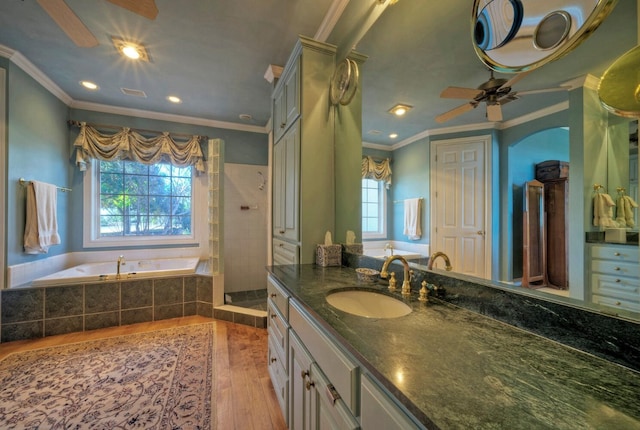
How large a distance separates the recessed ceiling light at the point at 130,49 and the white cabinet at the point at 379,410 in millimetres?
2922

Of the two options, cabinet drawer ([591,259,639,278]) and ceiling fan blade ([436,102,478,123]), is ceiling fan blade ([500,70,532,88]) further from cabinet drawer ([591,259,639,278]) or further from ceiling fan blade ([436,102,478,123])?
cabinet drawer ([591,259,639,278])

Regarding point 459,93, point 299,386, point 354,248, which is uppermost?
point 459,93

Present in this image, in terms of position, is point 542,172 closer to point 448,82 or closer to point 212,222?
point 448,82

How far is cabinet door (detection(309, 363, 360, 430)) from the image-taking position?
0.71 meters

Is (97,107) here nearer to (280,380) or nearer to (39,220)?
(39,220)

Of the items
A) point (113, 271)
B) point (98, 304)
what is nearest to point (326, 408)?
point (98, 304)

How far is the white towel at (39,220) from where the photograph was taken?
2.38 m

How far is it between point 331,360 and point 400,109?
1.18 m

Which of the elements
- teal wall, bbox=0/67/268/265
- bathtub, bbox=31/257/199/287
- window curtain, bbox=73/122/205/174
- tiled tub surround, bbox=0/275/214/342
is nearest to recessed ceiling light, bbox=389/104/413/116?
tiled tub surround, bbox=0/275/214/342

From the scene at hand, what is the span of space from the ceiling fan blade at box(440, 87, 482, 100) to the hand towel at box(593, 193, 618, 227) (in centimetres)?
50

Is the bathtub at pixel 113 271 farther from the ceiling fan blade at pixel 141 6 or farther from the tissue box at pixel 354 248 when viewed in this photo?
the ceiling fan blade at pixel 141 6

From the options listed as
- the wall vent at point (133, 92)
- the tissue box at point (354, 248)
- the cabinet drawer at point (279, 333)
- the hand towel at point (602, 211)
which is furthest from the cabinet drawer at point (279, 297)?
the wall vent at point (133, 92)

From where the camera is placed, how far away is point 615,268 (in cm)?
59

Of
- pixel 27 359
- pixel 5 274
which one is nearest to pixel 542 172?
pixel 27 359
